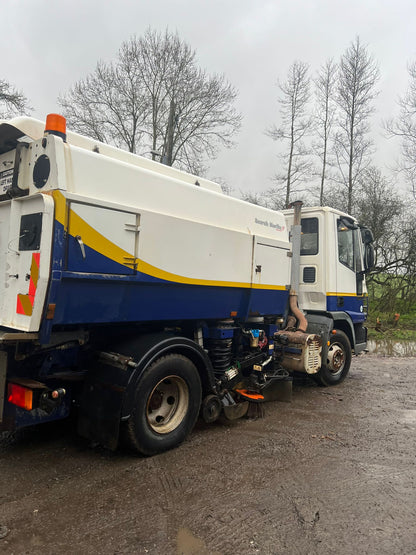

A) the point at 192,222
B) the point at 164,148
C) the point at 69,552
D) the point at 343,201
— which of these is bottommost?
the point at 69,552

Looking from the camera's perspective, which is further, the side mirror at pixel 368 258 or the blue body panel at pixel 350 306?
the side mirror at pixel 368 258

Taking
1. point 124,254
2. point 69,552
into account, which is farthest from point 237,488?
point 124,254

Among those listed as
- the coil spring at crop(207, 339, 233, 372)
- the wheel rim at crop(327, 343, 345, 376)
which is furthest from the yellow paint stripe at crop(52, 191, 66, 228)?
the wheel rim at crop(327, 343, 345, 376)

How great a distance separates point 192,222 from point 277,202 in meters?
17.7

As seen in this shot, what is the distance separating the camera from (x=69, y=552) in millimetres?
2312

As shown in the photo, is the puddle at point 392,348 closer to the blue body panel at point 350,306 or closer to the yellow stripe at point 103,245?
the blue body panel at point 350,306

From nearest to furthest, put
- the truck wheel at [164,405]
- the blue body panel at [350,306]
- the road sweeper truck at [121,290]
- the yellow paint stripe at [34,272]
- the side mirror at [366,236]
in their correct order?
the yellow paint stripe at [34,272], the road sweeper truck at [121,290], the truck wheel at [164,405], the blue body panel at [350,306], the side mirror at [366,236]

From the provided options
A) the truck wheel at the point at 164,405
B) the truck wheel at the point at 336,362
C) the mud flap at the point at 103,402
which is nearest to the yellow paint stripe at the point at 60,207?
the mud flap at the point at 103,402

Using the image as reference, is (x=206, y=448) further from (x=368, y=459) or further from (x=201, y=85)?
(x=201, y=85)

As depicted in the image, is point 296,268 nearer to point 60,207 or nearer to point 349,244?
point 349,244

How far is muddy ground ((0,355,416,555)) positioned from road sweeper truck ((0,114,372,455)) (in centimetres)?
33

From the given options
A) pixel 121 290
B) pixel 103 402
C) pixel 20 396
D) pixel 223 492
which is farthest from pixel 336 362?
pixel 20 396

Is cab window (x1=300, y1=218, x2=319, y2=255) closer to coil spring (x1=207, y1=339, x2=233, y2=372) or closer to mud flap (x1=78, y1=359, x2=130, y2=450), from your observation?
coil spring (x1=207, y1=339, x2=233, y2=372)

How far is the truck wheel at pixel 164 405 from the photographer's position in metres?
3.44
